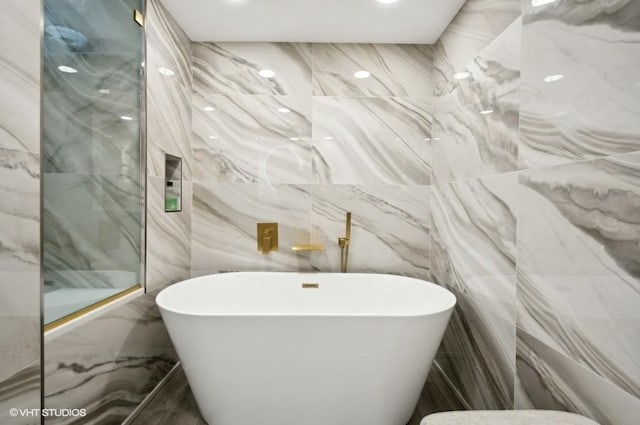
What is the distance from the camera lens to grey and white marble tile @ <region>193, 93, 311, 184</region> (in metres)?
2.30

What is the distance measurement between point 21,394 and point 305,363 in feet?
3.18

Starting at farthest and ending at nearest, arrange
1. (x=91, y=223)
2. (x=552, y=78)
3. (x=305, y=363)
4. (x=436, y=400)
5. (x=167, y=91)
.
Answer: (x=167, y=91) < (x=436, y=400) < (x=91, y=223) < (x=305, y=363) < (x=552, y=78)

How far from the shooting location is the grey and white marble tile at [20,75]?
3.00 feet

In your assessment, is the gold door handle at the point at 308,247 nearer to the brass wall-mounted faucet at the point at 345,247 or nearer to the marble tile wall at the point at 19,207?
the brass wall-mounted faucet at the point at 345,247

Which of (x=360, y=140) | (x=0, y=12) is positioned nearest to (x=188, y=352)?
(x=0, y=12)

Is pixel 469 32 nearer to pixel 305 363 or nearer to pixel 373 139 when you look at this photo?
pixel 373 139

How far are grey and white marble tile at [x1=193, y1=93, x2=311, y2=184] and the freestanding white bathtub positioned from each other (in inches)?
43.6

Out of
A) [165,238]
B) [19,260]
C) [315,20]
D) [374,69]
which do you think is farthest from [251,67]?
[19,260]

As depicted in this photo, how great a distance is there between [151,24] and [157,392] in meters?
2.19

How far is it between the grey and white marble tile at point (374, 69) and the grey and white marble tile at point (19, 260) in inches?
71.4

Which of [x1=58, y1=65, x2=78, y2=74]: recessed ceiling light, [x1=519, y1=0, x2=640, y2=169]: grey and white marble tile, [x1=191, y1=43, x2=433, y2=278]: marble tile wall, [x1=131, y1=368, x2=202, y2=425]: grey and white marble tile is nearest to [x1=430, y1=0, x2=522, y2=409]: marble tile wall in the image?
[x1=519, y1=0, x2=640, y2=169]: grey and white marble tile

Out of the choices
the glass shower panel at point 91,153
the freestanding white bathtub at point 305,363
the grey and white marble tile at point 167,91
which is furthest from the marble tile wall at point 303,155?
the freestanding white bathtub at point 305,363

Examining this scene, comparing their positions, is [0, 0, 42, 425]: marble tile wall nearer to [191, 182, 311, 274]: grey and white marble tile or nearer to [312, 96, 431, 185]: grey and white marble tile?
[191, 182, 311, 274]: grey and white marble tile

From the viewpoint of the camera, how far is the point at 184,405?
1.67 meters
